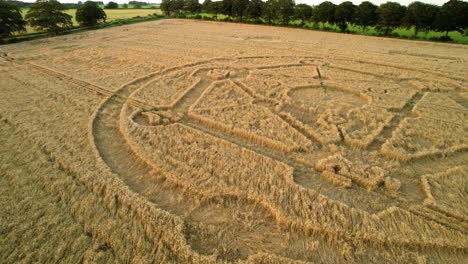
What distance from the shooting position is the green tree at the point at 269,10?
4239 centimetres

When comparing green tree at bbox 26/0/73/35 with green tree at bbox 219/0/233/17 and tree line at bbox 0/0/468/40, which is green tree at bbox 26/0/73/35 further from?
green tree at bbox 219/0/233/17

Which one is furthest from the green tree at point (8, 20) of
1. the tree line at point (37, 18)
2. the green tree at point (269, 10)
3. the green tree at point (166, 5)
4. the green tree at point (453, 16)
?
the green tree at point (453, 16)

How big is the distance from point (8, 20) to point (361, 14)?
43504 mm

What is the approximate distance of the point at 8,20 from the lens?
92.6ft

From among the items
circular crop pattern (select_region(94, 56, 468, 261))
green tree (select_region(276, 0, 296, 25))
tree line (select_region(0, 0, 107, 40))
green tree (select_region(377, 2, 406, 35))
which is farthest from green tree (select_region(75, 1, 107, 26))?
green tree (select_region(377, 2, 406, 35))

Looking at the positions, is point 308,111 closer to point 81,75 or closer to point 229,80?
point 229,80

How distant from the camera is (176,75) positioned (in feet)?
53.9

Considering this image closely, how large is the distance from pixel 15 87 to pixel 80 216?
43.1ft

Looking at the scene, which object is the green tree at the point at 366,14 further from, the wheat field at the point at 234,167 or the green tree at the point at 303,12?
the wheat field at the point at 234,167

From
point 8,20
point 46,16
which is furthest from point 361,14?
point 8,20

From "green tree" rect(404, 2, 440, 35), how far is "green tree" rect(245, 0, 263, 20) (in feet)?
76.7

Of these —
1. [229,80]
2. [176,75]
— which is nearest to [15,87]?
[176,75]

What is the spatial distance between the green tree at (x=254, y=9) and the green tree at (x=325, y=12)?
34.9ft

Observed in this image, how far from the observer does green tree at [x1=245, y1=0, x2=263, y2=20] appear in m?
44.5
